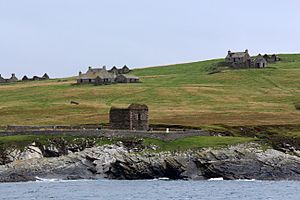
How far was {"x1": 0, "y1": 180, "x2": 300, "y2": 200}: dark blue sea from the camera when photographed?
67.3 m

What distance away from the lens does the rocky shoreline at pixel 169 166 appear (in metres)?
85.8

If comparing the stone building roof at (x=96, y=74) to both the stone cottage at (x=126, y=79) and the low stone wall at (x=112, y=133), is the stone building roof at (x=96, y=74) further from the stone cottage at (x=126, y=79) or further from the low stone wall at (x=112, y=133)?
the low stone wall at (x=112, y=133)

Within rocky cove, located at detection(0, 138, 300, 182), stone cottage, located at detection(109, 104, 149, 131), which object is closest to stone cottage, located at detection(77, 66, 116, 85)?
stone cottage, located at detection(109, 104, 149, 131)

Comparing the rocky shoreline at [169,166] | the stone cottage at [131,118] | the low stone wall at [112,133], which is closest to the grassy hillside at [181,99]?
the stone cottage at [131,118]

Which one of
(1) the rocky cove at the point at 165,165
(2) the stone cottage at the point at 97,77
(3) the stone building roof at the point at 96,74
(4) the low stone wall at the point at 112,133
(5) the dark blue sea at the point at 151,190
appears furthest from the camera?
(3) the stone building roof at the point at 96,74

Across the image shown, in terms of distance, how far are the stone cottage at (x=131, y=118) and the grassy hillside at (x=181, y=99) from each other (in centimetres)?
873

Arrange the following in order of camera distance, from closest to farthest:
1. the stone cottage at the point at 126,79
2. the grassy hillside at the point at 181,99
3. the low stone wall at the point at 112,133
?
the low stone wall at the point at 112,133, the grassy hillside at the point at 181,99, the stone cottage at the point at 126,79

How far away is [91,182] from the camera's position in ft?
270

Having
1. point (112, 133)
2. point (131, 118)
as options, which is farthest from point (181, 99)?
point (112, 133)

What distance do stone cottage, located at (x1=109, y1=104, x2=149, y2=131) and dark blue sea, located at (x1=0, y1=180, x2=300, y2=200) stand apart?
18472 millimetres

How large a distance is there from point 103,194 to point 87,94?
95253mm

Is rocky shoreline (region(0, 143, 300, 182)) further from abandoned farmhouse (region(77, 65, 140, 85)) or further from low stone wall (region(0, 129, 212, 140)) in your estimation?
abandoned farmhouse (region(77, 65, 140, 85))

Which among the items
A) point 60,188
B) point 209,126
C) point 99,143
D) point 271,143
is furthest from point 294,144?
point 60,188

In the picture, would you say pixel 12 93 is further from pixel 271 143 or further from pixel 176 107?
pixel 271 143
